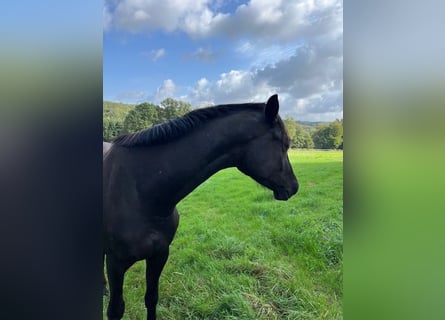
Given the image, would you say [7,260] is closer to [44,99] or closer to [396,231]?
[44,99]

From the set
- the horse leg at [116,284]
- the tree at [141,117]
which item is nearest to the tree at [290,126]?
the tree at [141,117]

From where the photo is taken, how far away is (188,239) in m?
1.70

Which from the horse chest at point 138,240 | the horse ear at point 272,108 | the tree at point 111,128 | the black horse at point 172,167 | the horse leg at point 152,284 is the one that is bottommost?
the horse leg at point 152,284

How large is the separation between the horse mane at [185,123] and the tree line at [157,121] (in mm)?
86

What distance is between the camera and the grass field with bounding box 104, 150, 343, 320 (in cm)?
151

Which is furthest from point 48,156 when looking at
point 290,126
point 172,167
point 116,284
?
point 290,126

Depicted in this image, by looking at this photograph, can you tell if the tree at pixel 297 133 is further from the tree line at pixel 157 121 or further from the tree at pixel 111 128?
the tree at pixel 111 128

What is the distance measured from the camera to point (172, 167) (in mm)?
1613

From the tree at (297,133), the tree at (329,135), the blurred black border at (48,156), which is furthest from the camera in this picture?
the tree at (297,133)

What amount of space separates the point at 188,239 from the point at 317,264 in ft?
2.16

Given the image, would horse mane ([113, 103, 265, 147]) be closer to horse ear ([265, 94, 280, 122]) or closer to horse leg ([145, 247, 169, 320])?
horse ear ([265, 94, 280, 122])

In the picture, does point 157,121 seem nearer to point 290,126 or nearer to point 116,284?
point 290,126

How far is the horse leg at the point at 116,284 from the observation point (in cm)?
162

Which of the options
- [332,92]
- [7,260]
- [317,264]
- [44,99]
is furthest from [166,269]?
[332,92]
